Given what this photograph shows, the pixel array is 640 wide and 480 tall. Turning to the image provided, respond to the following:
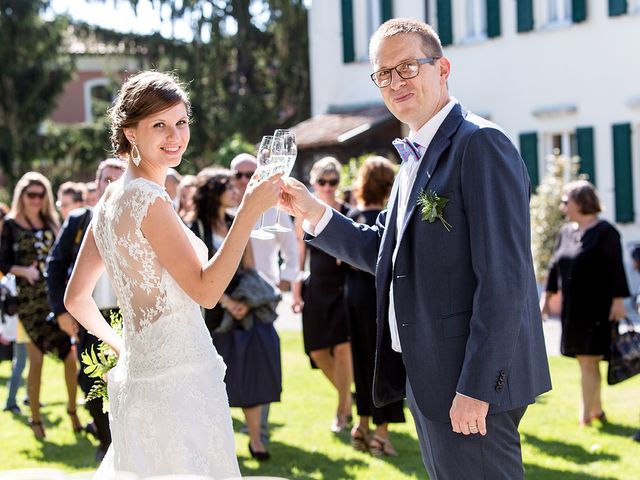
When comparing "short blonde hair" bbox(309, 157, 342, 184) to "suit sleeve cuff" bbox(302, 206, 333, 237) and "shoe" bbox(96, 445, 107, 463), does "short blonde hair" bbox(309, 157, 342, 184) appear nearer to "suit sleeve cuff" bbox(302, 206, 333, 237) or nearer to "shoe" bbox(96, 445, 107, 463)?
"shoe" bbox(96, 445, 107, 463)

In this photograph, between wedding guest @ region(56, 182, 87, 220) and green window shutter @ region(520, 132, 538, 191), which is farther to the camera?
green window shutter @ region(520, 132, 538, 191)

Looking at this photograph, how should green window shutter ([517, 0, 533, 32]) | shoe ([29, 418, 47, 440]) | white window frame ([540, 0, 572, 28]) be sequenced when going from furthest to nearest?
green window shutter ([517, 0, 533, 32])
white window frame ([540, 0, 572, 28])
shoe ([29, 418, 47, 440])

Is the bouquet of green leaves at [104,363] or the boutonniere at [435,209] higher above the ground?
the boutonniere at [435,209]

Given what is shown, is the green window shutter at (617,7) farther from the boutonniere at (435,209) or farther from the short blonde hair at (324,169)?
the boutonniere at (435,209)

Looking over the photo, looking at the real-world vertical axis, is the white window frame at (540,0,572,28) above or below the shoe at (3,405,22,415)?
above

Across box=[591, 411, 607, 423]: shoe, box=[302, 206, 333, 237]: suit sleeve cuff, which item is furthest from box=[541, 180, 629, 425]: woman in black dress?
box=[302, 206, 333, 237]: suit sleeve cuff

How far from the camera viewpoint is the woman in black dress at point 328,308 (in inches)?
352

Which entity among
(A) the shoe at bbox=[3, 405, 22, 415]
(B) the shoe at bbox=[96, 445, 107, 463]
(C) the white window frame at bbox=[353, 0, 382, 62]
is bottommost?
(A) the shoe at bbox=[3, 405, 22, 415]

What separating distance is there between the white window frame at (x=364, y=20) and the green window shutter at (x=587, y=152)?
5.67m

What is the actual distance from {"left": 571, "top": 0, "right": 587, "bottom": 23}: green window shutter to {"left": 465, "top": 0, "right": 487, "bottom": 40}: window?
229 centimetres

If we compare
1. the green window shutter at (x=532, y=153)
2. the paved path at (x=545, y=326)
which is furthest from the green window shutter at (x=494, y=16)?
the paved path at (x=545, y=326)

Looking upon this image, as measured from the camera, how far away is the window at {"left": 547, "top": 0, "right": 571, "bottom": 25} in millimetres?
20062

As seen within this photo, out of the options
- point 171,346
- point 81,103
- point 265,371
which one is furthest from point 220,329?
point 81,103

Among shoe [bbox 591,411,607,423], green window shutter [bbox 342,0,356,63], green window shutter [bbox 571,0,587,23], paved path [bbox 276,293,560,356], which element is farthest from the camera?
green window shutter [bbox 342,0,356,63]
